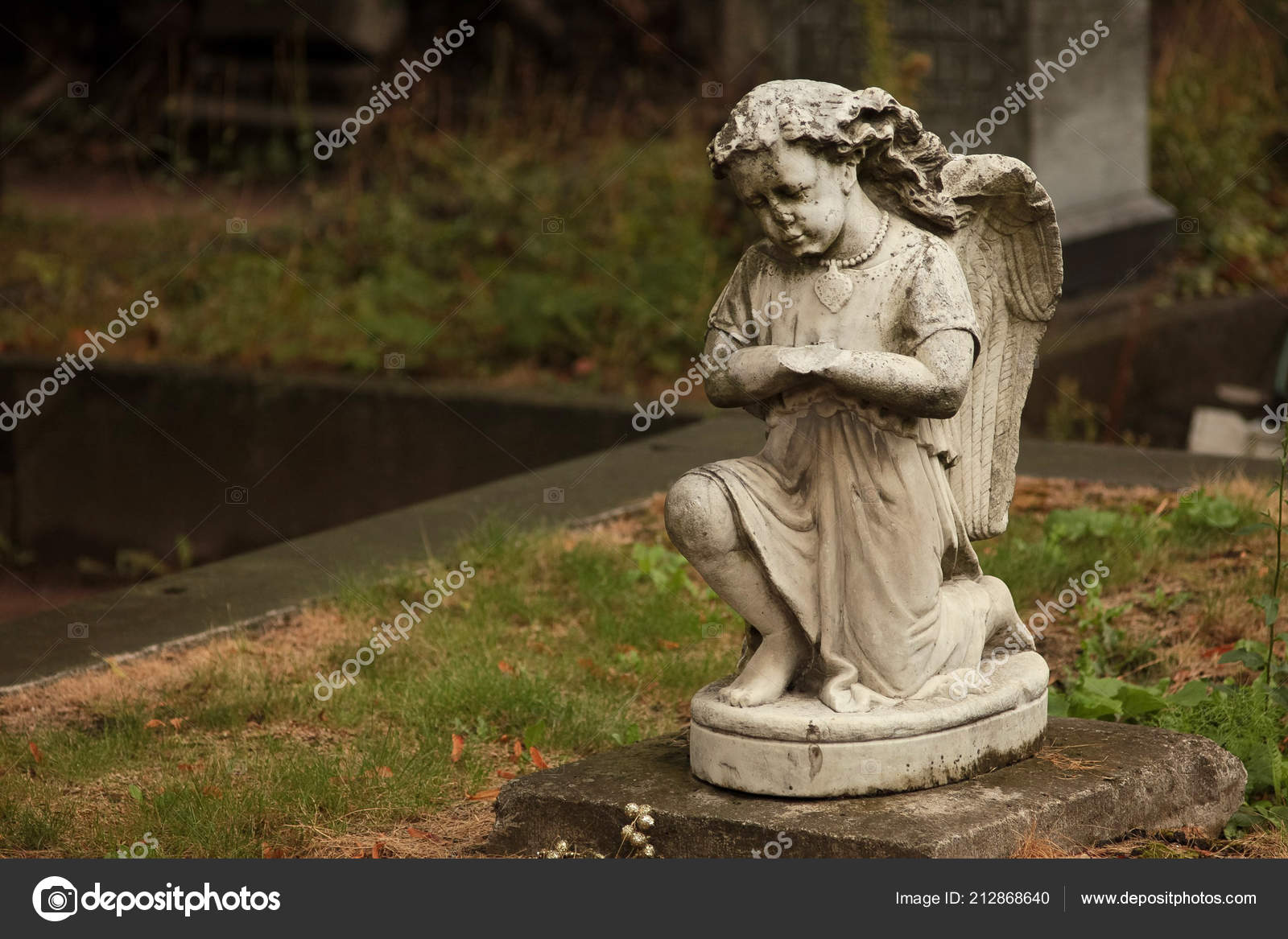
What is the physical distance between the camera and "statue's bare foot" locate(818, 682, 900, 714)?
371 centimetres

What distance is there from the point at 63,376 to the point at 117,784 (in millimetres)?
5443

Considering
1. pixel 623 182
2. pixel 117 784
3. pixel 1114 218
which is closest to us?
pixel 117 784

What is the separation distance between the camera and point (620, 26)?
751 inches

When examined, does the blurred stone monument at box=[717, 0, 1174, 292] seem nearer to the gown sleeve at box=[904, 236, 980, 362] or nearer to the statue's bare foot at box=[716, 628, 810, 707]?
the gown sleeve at box=[904, 236, 980, 362]

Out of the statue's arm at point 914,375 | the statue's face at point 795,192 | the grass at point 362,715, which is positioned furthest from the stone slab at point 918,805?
the statue's face at point 795,192

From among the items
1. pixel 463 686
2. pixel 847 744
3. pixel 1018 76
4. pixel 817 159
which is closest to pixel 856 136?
pixel 817 159

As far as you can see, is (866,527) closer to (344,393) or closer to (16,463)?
(344,393)

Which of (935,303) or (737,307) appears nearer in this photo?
(935,303)

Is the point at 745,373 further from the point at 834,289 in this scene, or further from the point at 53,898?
the point at 53,898

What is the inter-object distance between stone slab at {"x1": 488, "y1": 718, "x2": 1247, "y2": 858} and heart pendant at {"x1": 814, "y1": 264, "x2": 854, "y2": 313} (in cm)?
107

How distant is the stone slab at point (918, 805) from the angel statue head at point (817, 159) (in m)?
1.21

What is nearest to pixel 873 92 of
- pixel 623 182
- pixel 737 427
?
pixel 737 427

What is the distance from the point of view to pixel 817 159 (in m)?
3.63

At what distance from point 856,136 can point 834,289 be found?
0.33 meters
